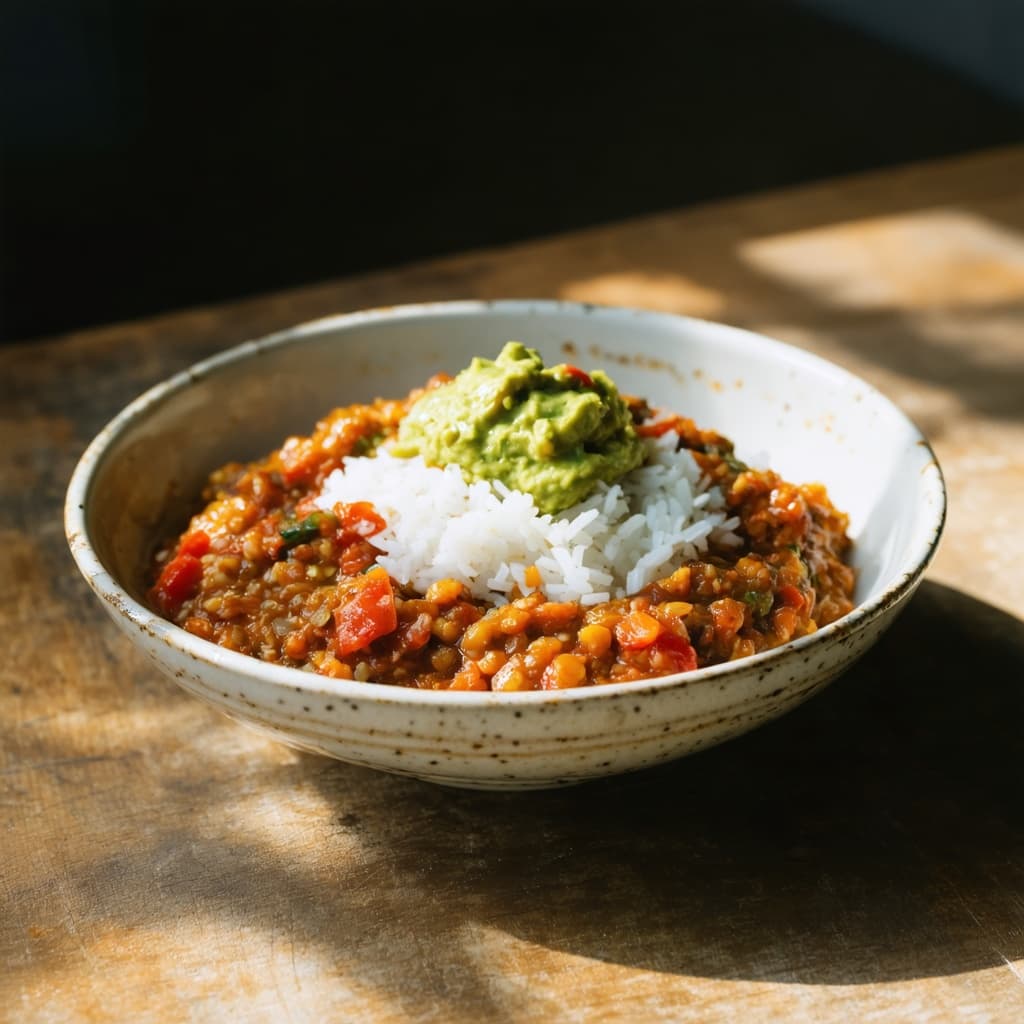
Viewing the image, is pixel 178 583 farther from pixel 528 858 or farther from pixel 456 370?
pixel 456 370

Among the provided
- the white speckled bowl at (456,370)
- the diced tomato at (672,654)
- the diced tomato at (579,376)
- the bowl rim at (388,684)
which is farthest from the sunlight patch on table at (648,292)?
the diced tomato at (672,654)

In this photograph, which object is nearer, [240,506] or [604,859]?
[604,859]

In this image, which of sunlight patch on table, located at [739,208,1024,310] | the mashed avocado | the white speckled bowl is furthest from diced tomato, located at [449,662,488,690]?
sunlight patch on table, located at [739,208,1024,310]

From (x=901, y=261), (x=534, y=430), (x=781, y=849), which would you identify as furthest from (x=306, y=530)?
(x=901, y=261)

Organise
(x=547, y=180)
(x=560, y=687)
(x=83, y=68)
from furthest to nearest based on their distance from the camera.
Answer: (x=547, y=180)
(x=83, y=68)
(x=560, y=687)

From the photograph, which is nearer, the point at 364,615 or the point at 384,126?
the point at 364,615

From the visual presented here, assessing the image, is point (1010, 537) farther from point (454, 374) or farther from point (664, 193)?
point (664, 193)

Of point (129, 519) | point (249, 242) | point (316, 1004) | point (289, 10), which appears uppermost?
point (289, 10)

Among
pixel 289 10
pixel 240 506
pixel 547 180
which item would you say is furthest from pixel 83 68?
pixel 240 506
